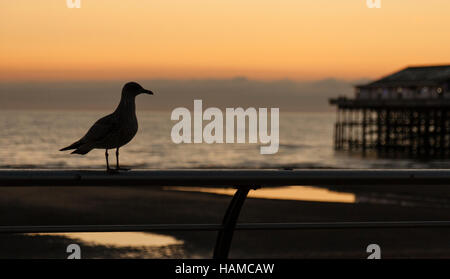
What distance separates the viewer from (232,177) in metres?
2.59

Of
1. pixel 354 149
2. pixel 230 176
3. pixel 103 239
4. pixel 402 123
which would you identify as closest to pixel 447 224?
pixel 230 176

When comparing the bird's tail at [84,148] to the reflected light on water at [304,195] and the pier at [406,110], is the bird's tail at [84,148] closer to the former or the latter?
the reflected light on water at [304,195]

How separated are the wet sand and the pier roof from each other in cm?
4543

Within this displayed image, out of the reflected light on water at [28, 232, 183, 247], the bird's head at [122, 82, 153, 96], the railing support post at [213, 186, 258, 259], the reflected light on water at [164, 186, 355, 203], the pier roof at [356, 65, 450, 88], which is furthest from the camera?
the pier roof at [356, 65, 450, 88]

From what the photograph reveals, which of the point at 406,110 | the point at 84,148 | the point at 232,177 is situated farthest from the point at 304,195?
Answer: the point at 406,110

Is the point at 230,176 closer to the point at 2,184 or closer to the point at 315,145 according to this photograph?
the point at 2,184

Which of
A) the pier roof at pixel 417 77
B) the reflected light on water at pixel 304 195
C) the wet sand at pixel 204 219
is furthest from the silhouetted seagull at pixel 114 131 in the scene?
the pier roof at pixel 417 77

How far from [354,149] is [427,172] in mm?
70051

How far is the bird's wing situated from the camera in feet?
11.4

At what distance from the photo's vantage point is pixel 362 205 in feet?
82.5

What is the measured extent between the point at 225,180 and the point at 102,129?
1.16m

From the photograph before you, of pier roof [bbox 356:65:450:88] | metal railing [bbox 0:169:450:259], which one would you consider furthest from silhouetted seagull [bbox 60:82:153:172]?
pier roof [bbox 356:65:450:88]

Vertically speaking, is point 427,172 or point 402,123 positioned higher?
point 427,172

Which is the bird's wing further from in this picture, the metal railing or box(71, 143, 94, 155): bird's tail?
the metal railing
